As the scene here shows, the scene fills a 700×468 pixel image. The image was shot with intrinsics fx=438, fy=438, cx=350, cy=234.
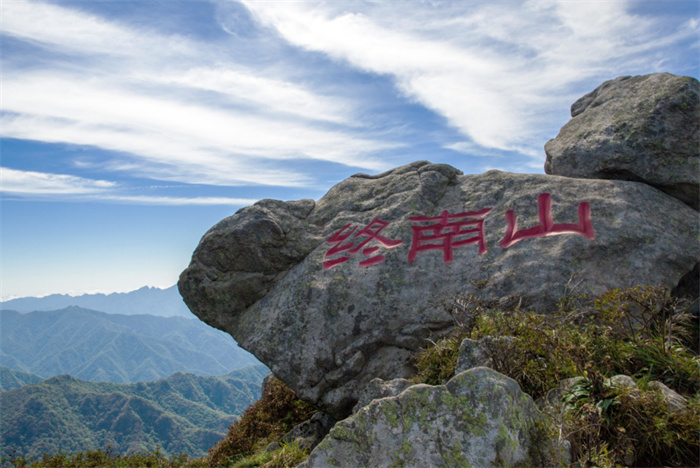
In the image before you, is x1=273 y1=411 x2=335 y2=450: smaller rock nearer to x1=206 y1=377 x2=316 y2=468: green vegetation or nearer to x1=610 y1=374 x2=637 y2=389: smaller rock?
x1=206 y1=377 x2=316 y2=468: green vegetation

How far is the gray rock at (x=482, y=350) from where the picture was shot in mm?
6137

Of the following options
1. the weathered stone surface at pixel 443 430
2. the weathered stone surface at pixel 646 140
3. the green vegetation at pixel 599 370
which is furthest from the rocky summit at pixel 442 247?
the weathered stone surface at pixel 443 430

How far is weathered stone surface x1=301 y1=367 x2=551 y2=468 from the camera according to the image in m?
3.99

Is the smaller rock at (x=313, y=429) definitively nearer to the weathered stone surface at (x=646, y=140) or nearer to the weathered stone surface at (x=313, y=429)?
the weathered stone surface at (x=313, y=429)

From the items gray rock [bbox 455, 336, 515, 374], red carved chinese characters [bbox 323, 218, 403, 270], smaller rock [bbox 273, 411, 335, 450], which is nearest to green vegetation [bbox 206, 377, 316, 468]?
smaller rock [bbox 273, 411, 335, 450]

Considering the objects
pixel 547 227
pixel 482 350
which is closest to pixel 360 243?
pixel 547 227

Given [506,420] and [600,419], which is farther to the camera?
[600,419]

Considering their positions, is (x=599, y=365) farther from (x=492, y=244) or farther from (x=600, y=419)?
(x=492, y=244)

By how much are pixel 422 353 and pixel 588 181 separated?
559 centimetres

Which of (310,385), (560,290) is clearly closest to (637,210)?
(560,290)

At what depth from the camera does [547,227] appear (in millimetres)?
9227

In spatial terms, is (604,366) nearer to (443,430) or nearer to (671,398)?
(671,398)

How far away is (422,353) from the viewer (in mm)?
7949

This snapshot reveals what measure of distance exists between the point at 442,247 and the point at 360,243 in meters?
1.85
